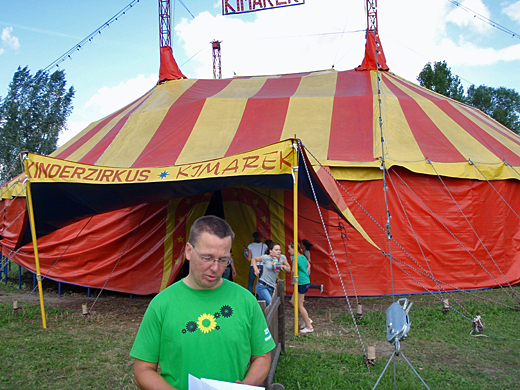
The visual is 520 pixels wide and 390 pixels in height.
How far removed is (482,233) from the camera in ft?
22.9

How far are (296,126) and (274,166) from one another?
280 cm

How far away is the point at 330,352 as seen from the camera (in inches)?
169

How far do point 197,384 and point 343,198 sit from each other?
5411 mm

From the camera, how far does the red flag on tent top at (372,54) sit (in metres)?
8.71

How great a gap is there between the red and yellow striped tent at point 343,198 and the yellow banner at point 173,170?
2.83 ft

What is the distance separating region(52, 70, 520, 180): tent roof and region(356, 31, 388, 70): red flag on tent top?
1.32ft

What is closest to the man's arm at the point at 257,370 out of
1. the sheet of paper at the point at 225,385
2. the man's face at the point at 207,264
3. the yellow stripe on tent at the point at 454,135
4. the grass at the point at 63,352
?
the sheet of paper at the point at 225,385

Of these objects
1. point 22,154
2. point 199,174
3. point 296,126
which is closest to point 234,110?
point 296,126

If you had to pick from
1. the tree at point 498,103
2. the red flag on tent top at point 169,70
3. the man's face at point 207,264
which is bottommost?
the man's face at point 207,264

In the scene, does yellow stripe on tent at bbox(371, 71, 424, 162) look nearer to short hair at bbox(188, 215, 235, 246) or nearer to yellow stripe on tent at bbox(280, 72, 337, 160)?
yellow stripe on tent at bbox(280, 72, 337, 160)

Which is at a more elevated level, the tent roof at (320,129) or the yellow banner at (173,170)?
the tent roof at (320,129)

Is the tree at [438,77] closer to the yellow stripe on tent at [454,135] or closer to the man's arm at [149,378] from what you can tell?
the yellow stripe on tent at [454,135]

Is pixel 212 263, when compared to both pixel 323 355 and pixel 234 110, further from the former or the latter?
pixel 234 110

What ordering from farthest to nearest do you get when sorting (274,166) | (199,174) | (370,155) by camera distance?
(370,155) < (199,174) < (274,166)
